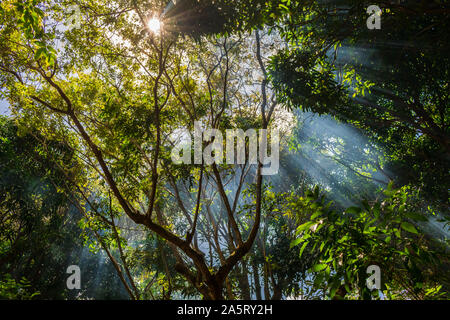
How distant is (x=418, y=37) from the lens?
4.55m

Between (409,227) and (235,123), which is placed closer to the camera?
(409,227)

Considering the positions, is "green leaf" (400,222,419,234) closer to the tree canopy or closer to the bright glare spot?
the tree canopy

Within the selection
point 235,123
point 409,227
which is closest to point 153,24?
point 235,123

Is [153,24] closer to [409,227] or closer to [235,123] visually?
[235,123]

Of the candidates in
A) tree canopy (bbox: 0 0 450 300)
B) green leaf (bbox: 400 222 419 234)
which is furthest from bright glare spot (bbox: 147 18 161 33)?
green leaf (bbox: 400 222 419 234)

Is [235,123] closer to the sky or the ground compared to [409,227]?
closer to the sky

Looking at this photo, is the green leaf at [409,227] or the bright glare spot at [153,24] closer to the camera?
the green leaf at [409,227]

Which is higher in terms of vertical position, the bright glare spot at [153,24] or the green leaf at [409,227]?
the bright glare spot at [153,24]

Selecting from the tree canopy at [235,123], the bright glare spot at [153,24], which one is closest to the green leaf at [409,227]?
the tree canopy at [235,123]

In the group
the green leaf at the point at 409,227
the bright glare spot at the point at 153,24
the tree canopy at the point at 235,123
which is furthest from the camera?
the bright glare spot at the point at 153,24

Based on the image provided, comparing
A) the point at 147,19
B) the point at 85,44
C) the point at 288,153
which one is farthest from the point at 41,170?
the point at 288,153

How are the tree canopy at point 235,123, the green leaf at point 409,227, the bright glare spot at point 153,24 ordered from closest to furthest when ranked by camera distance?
1. the green leaf at point 409,227
2. the tree canopy at point 235,123
3. the bright glare spot at point 153,24

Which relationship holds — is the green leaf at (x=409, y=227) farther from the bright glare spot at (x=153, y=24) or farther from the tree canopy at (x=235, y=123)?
the bright glare spot at (x=153, y=24)
